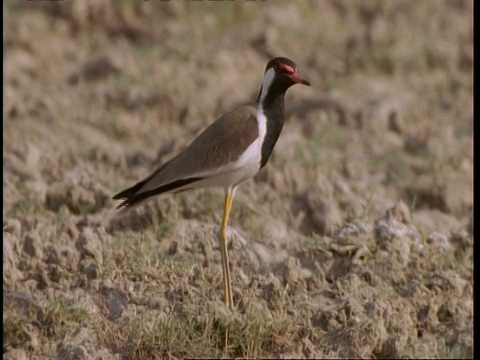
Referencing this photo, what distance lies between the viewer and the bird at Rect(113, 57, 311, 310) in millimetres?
4809

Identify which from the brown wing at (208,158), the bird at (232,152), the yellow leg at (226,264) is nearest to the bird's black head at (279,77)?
the bird at (232,152)

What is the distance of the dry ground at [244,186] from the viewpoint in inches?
187

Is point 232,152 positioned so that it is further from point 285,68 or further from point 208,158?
point 285,68

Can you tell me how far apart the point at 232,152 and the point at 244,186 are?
1849mm

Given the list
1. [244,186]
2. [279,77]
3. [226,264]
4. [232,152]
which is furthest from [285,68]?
[244,186]

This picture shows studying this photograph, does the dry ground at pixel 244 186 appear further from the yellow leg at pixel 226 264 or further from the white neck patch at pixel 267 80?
the white neck patch at pixel 267 80

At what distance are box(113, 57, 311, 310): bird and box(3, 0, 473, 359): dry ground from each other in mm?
298

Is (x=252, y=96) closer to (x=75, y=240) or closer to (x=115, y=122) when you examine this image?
(x=115, y=122)

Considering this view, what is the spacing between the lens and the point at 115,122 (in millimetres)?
7875

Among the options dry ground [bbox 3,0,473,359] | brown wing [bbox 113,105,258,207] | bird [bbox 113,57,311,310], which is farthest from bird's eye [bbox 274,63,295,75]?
dry ground [bbox 3,0,473,359]

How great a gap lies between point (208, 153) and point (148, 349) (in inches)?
31.9

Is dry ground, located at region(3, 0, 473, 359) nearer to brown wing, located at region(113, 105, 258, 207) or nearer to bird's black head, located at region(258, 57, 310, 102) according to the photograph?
brown wing, located at region(113, 105, 258, 207)

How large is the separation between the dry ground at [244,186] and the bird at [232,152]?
298mm

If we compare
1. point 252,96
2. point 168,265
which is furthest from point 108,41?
point 168,265
